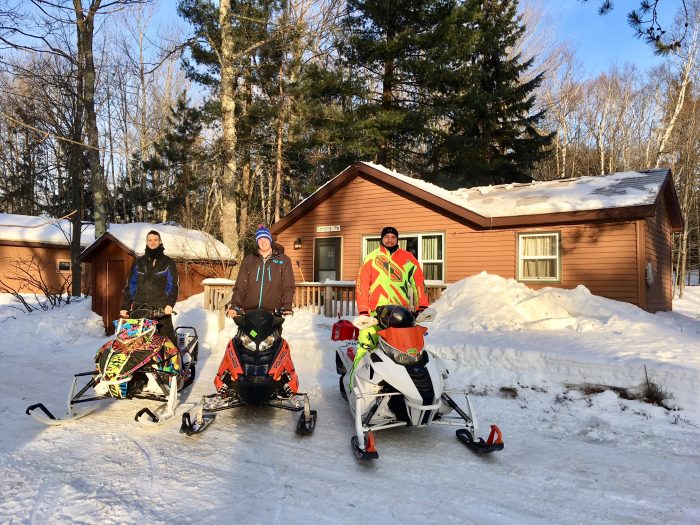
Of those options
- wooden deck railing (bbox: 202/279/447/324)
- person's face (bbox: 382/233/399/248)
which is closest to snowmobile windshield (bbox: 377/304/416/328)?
person's face (bbox: 382/233/399/248)

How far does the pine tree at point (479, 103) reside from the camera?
18328mm

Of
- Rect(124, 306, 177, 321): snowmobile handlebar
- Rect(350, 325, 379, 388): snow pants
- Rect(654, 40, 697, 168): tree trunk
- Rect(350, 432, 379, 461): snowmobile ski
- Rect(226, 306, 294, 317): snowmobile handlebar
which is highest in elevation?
Rect(654, 40, 697, 168): tree trunk

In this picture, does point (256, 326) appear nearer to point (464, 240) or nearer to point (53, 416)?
point (53, 416)

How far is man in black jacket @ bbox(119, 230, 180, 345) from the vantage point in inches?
229

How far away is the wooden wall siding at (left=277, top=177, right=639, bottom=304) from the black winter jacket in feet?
27.9

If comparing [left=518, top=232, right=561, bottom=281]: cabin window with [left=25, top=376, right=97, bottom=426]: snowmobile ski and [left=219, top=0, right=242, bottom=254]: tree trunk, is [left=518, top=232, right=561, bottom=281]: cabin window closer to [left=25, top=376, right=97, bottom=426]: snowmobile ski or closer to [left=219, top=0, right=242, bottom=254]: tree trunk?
[left=219, top=0, right=242, bottom=254]: tree trunk

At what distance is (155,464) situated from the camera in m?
3.76

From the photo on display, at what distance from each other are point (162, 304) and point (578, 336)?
598cm

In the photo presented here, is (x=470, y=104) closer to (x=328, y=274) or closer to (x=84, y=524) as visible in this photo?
(x=328, y=274)

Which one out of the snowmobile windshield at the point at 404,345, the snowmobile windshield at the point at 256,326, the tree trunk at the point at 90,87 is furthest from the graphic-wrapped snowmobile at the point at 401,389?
the tree trunk at the point at 90,87

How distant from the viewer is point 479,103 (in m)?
19.3

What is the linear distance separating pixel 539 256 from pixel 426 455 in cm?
897

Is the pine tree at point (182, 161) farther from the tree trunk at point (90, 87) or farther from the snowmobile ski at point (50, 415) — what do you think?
the snowmobile ski at point (50, 415)

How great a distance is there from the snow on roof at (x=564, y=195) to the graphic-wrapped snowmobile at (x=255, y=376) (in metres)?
8.53
